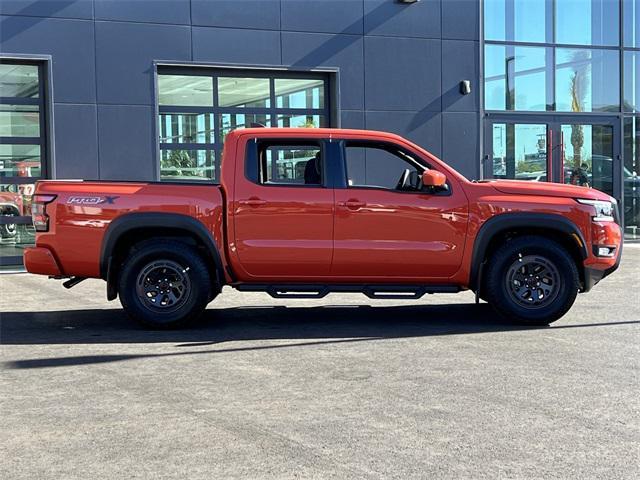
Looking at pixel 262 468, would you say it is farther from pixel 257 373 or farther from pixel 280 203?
pixel 280 203

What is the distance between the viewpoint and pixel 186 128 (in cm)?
1591

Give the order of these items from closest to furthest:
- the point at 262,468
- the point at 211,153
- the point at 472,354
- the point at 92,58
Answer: the point at 262,468, the point at 472,354, the point at 92,58, the point at 211,153

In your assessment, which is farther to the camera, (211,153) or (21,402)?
(211,153)

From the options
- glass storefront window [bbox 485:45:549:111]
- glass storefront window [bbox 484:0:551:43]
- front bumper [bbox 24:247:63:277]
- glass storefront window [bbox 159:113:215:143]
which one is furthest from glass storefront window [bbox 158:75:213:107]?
front bumper [bbox 24:247:63:277]

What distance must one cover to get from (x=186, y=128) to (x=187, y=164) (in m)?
0.65

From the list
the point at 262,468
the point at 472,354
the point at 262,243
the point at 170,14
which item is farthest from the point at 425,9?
the point at 262,468

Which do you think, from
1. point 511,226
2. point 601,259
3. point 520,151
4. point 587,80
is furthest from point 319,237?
point 587,80

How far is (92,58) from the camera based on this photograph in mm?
15016

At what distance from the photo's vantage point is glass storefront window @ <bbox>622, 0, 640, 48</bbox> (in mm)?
18797

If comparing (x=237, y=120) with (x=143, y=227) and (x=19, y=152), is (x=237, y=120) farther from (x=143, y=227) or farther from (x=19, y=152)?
(x=143, y=227)

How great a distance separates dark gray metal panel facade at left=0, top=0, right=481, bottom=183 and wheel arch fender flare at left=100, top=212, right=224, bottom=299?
7.00 meters

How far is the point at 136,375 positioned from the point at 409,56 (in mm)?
11901

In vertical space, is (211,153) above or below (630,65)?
below

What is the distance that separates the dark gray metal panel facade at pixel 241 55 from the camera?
14.8 metres
